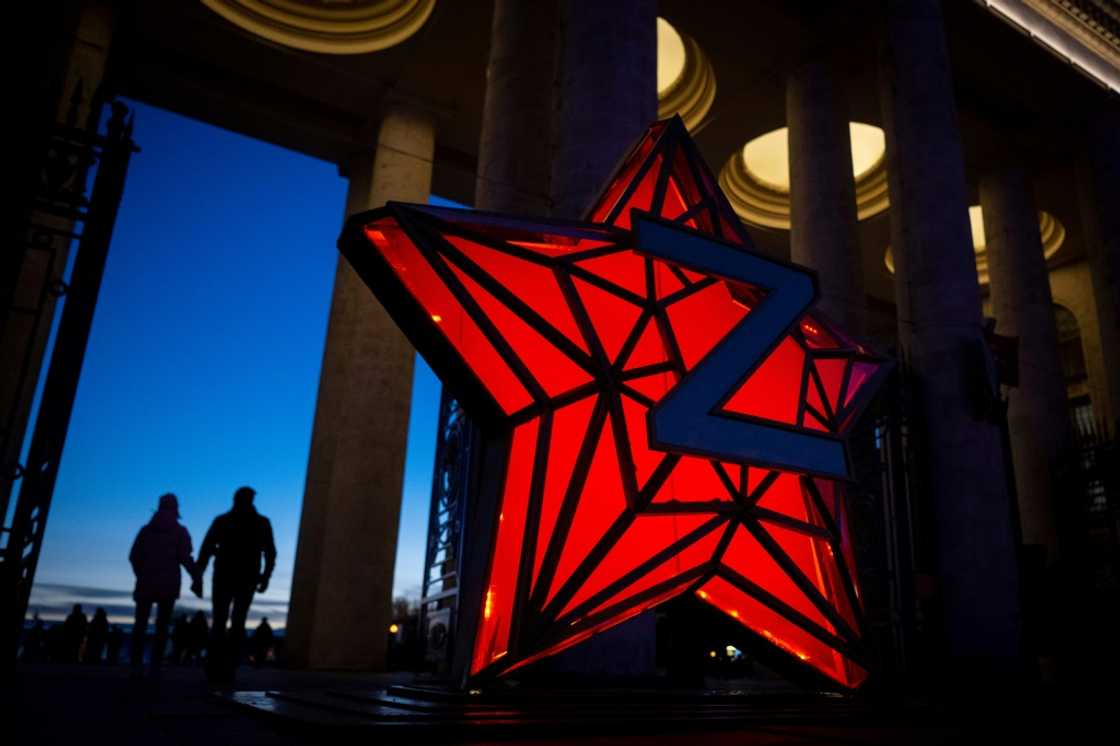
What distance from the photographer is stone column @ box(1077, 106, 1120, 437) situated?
64.4 feet

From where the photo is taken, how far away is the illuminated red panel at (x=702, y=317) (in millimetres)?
6148

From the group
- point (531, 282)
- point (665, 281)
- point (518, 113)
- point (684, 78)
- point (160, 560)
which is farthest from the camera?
point (684, 78)

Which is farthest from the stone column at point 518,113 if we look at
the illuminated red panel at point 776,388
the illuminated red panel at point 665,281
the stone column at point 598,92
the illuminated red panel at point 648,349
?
the illuminated red panel at point 776,388

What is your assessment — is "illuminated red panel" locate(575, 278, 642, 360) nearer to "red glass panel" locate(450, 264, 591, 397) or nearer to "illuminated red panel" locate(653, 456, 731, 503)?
"red glass panel" locate(450, 264, 591, 397)

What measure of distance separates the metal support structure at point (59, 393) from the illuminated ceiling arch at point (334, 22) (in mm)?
13861

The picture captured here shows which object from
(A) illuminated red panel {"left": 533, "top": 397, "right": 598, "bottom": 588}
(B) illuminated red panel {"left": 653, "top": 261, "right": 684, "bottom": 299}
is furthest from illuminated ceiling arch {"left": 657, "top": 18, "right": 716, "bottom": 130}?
(A) illuminated red panel {"left": 533, "top": 397, "right": 598, "bottom": 588}

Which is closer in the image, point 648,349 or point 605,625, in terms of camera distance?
point 605,625

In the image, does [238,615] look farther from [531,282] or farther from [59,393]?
[531,282]

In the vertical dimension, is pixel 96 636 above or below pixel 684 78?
below

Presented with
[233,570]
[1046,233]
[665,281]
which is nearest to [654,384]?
[665,281]

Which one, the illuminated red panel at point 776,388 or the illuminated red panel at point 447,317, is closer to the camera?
the illuminated red panel at point 447,317

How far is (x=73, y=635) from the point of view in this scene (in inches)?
664

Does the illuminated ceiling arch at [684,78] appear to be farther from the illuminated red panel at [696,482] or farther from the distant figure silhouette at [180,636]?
the distant figure silhouette at [180,636]

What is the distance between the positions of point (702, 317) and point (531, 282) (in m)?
1.50
